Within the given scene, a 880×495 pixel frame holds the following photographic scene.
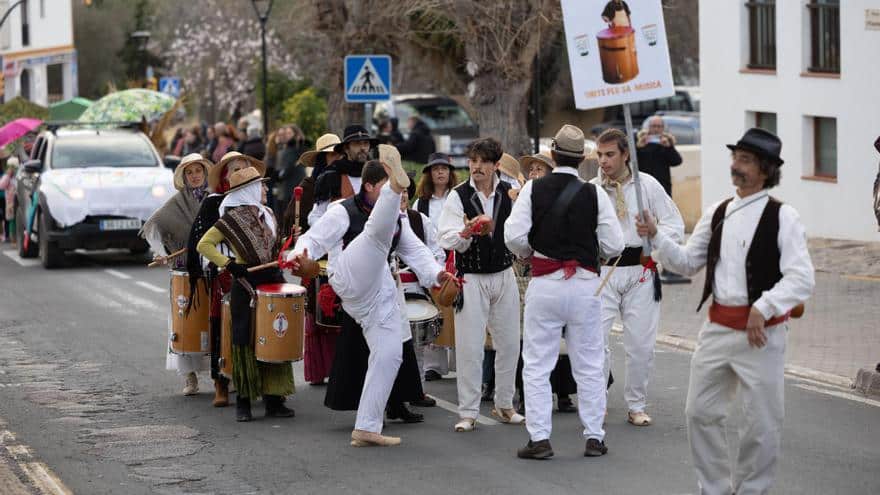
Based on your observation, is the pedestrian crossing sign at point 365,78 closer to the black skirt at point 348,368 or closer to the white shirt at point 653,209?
the white shirt at point 653,209

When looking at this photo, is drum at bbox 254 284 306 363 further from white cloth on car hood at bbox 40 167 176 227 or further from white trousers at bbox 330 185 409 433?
white cloth on car hood at bbox 40 167 176 227

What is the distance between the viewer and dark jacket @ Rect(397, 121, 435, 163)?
81.6ft

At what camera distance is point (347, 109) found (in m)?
27.1

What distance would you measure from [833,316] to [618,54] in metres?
7.68

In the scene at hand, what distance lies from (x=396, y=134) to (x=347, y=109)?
3.22 ft

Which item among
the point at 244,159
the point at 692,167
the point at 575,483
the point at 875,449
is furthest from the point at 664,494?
the point at 692,167

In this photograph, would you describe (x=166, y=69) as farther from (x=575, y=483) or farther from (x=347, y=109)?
(x=575, y=483)

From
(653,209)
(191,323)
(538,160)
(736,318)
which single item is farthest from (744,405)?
(191,323)

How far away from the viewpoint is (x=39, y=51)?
68938mm

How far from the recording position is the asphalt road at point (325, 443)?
27.8 feet

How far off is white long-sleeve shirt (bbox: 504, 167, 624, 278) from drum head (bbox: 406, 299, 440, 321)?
164cm

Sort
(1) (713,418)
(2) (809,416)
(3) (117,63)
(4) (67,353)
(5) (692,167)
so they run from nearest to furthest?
(1) (713,418) < (2) (809,416) < (4) (67,353) < (5) (692,167) < (3) (117,63)

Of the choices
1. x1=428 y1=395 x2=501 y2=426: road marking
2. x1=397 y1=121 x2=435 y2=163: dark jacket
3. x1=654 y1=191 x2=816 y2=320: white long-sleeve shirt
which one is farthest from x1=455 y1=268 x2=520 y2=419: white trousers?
x1=397 y1=121 x2=435 y2=163: dark jacket

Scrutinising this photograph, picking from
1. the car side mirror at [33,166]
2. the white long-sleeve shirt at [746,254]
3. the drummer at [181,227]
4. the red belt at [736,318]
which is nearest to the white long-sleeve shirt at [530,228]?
the white long-sleeve shirt at [746,254]
